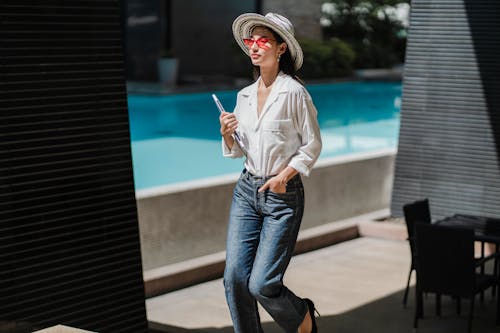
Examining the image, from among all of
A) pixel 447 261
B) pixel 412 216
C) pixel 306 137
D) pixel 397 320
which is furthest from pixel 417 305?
pixel 306 137

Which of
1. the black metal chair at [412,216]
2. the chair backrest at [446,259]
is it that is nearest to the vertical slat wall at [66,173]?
the chair backrest at [446,259]

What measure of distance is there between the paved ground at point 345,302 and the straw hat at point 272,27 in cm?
213

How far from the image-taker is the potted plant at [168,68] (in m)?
23.9

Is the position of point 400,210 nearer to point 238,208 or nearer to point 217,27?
point 238,208

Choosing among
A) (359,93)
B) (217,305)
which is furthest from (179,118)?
(217,305)

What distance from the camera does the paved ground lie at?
5.63m

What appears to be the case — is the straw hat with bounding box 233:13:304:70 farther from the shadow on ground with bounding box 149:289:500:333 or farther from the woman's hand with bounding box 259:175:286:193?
the shadow on ground with bounding box 149:289:500:333

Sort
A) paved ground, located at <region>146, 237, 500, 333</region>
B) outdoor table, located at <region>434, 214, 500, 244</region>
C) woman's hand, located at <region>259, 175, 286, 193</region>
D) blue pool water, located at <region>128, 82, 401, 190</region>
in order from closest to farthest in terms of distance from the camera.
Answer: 1. woman's hand, located at <region>259, 175, 286, 193</region>
2. outdoor table, located at <region>434, 214, 500, 244</region>
3. paved ground, located at <region>146, 237, 500, 333</region>
4. blue pool water, located at <region>128, 82, 401, 190</region>

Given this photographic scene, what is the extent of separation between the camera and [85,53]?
441cm

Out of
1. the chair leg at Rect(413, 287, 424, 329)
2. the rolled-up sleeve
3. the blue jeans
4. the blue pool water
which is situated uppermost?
the rolled-up sleeve

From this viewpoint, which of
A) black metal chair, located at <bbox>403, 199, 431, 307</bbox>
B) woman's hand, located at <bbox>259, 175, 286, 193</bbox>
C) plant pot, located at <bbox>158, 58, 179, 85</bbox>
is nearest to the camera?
woman's hand, located at <bbox>259, 175, 286, 193</bbox>

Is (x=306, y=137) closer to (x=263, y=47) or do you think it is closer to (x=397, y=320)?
(x=263, y=47)

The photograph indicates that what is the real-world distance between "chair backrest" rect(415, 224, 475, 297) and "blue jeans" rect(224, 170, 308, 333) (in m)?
1.48

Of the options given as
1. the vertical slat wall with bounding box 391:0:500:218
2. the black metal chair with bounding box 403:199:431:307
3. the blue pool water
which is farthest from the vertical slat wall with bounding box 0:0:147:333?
the blue pool water
